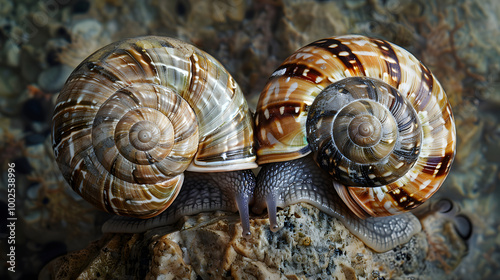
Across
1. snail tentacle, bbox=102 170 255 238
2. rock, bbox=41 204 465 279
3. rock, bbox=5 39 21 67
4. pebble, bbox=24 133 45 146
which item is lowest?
rock, bbox=41 204 465 279

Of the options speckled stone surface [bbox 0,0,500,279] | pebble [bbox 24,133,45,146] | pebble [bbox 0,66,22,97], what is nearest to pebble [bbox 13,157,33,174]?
speckled stone surface [bbox 0,0,500,279]

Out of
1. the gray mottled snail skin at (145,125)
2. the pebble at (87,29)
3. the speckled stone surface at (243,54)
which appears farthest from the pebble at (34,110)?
the gray mottled snail skin at (145,125)

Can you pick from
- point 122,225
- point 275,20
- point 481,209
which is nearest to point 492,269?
point 481,209

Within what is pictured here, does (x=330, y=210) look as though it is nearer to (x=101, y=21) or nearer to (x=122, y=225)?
(x=122, y=225)

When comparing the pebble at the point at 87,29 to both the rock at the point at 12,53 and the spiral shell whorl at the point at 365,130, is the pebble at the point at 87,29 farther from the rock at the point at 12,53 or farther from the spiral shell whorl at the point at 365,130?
the spiral shell whorl at the point at 365,130

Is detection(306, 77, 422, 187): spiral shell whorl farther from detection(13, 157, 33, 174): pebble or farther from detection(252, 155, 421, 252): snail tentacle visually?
detection(13, 157, 33, 174): pebble

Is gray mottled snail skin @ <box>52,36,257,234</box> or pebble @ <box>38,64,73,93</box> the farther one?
pebble @ <box>38,64,73,93</box>
